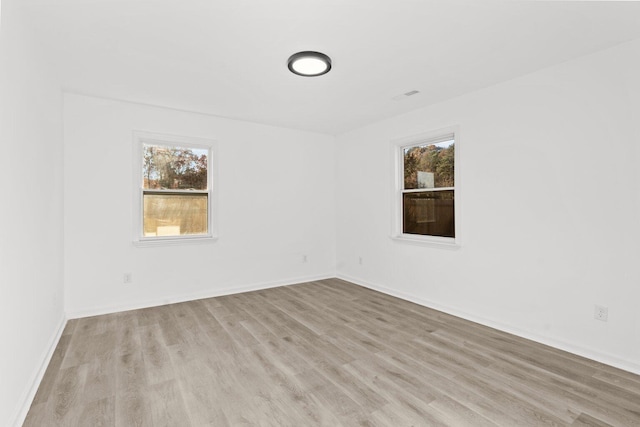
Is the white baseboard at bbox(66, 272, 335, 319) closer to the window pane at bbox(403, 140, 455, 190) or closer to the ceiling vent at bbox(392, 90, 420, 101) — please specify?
the window pane at bbox(403, 140, 455, 190)

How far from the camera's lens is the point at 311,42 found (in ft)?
8.25

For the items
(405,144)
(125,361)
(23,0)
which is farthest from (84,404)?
(405,144)

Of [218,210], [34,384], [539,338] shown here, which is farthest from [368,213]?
[34,384]

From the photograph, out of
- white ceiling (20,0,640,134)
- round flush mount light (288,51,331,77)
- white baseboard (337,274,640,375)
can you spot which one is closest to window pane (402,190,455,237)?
white baseboard (337,274,640,375)

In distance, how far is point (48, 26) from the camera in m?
2.28

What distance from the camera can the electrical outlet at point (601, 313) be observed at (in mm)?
2602

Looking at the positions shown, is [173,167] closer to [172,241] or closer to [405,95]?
[172,241]

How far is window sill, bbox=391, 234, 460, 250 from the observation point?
379 cm

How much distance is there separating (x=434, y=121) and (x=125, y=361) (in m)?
4.09

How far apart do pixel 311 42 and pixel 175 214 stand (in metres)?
2.95

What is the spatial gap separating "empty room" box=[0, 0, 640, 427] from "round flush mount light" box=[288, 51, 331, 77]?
4 centimetres

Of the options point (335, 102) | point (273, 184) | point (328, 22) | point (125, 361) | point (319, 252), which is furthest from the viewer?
point (319, 252)

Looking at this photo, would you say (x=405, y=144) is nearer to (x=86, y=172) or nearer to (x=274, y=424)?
(x=274, y=424)

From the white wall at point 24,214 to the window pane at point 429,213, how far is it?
156 inches
